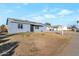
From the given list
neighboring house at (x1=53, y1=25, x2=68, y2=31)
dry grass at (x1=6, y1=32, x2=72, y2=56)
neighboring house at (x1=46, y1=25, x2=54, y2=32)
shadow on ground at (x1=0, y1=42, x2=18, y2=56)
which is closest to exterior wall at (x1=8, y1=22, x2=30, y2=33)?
dry grass at (x1=6, y1=32, x2=72, y2=56)

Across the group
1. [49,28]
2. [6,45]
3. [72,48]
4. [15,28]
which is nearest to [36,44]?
[49,28]

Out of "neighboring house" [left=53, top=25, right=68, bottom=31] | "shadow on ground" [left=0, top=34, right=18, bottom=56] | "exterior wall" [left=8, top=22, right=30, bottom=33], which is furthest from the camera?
"neighboring house" [left=53, top=25, right=68, bottom=31]

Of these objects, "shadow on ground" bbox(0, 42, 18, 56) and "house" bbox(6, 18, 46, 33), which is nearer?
"shadow on ground" bbox(0, 42, 18, 56)

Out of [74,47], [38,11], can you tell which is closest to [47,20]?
[38,11]

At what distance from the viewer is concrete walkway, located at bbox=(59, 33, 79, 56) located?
33.1ft

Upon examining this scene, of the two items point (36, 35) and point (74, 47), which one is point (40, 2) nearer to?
point (36, 35)

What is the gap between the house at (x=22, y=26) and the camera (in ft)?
34.0

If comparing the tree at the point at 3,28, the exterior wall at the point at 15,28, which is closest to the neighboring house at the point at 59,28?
the exterior wall at the point at 15,28

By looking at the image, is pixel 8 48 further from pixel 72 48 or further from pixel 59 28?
pixel 72 48

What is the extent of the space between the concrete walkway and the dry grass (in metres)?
0.20

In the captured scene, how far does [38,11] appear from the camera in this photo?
10.3 metres

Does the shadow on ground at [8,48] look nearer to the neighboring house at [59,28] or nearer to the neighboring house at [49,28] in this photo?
the neighboring house at [49,28]

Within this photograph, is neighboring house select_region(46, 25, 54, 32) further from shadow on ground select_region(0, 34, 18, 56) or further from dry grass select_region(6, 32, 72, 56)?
shadow on ground select_region(0, 34, 18, 56)

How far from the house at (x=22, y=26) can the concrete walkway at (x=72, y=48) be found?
0.97m
